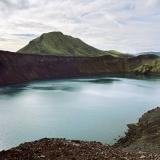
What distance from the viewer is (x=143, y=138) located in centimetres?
4053

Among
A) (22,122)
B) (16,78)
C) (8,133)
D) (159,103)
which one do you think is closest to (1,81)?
(16,78)

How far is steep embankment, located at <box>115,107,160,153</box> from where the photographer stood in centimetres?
3455

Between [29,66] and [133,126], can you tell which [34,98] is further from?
[29,66]

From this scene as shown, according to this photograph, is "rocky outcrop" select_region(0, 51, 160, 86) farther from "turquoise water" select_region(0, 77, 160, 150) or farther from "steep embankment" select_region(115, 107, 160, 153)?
"steep embankment" select_region(115, 107, 160, 153)

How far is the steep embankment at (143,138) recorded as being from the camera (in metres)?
34.5

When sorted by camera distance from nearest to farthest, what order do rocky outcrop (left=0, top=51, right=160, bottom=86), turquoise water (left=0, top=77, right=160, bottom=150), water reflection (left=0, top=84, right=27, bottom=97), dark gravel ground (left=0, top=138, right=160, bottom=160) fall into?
dark gravel ground (left=0, top=138, right=160, bottom=160), turquoise water (left=0, top=77, right=160, bottom=150), water reflection (left=0, top=84, right=27, bottom=97), rocky outcrop (left=0, top=51, right=160, bottom=86)

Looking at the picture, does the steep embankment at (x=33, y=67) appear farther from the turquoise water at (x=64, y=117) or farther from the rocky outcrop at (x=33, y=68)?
the turquoise water at (x=64, y=117)

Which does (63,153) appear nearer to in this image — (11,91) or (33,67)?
(11,91)

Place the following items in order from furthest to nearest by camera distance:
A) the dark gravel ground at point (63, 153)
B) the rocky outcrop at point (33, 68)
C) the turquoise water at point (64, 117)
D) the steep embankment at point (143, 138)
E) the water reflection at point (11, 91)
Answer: the rocky outcrop at point (33, 68)
the water reflection at point (11, 91)
the turquoise water at point (64, 117)
the steep embankment at point (143, 138)
the dark gravel ground at point (63, 153)

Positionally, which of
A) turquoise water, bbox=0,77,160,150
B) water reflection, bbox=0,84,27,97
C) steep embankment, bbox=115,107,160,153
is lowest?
water reflection, bbox=0,84,27,97

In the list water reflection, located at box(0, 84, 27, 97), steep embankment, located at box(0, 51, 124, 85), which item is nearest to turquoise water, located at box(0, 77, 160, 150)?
water reflection, located at box(0, 84, 27, 97)

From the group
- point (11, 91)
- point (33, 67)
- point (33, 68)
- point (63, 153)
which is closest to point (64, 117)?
point (63, 153)

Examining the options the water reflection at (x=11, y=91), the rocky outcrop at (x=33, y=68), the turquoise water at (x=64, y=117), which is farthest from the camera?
the rocky outcrop at (x=33, y=68)

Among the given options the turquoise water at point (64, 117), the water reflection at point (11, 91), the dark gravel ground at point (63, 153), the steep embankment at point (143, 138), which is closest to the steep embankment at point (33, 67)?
the water reflection at point (11, 91)
